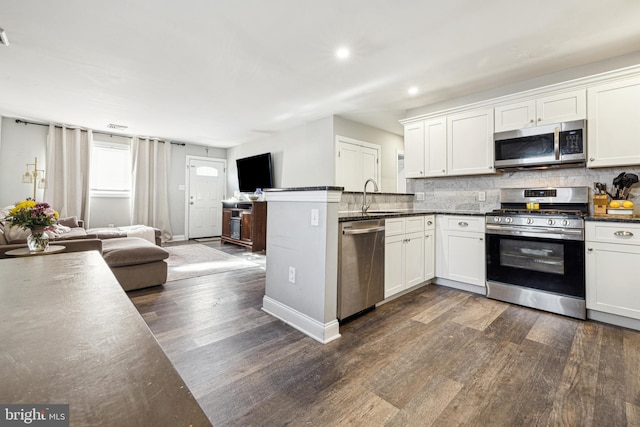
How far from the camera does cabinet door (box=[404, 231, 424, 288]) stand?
3.07 metres

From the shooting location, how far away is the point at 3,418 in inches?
13.8

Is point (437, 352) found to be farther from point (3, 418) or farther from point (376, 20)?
point (376, 20)

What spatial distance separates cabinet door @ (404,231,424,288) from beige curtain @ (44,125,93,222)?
620cm

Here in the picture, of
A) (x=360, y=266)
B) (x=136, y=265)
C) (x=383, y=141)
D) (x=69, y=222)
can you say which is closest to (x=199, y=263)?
(x=136, y=265)

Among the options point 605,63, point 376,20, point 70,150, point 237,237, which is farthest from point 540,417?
point 70,150

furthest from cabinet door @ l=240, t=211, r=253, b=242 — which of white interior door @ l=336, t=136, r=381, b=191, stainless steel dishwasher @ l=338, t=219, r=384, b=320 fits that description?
stainless steel dishwasher @ l=338, t=219, r=384, b=320

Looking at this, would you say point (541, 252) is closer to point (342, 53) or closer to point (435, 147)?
point (435, 147)

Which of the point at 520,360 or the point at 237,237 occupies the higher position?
the point at 237,237

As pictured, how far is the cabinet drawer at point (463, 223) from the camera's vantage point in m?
3.16

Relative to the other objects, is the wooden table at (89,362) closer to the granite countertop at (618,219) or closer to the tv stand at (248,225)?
the granite countertop at (618,219)

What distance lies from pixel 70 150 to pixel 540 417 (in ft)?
25.0

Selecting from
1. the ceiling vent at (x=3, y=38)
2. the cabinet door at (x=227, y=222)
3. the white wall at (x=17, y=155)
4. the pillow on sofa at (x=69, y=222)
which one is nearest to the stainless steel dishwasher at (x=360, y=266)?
the ceiling vent at (x=3, y=38)

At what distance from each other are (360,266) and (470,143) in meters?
2.20

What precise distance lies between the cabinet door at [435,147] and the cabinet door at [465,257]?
87 cm
